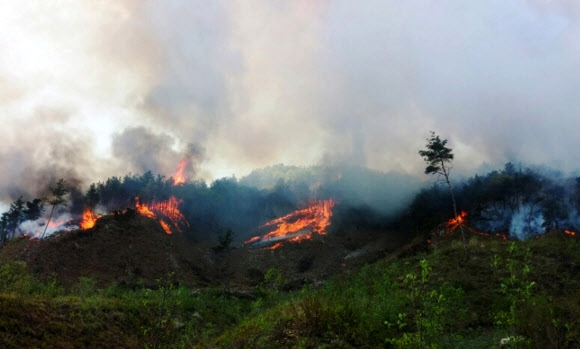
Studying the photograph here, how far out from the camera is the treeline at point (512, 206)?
86.5 m

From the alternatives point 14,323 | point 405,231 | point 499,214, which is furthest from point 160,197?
point 14,323

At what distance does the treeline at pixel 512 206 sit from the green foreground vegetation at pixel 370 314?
62320mm

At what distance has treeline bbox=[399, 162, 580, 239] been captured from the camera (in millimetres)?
86500

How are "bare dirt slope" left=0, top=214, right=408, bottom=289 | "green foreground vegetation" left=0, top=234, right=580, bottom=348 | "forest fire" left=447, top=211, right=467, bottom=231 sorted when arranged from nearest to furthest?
"green foreground vegetation" left=0, top=234, right=580, bottom=348
"bare dirt slope" left=0, top=214, right=408, bottom=289
"forest fire" left=447, top=211, right=467, bottom=231

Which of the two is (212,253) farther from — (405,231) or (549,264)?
(549,264)

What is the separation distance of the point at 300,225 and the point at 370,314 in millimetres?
108853

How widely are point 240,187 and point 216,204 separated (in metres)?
26.8

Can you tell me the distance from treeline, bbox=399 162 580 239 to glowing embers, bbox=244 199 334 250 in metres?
29.9

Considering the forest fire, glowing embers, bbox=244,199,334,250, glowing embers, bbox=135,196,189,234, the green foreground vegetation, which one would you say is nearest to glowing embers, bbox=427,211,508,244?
the forest fire

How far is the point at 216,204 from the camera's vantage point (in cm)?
13775

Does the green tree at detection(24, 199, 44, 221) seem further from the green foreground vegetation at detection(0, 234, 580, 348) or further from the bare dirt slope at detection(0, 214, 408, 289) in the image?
the green foreground vegetation at detection(0, 234, 580, 348)

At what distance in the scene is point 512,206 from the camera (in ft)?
316

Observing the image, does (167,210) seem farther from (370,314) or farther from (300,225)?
(370,314)

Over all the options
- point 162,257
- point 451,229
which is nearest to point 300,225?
point 451,229
